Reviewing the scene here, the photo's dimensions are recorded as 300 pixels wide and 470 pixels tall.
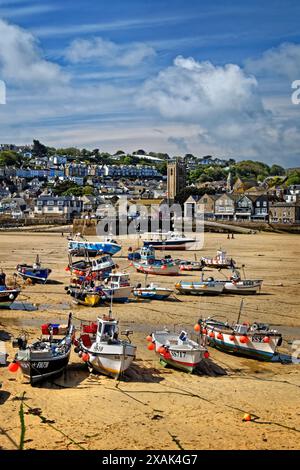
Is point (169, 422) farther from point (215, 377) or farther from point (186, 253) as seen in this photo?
point (186, 253)

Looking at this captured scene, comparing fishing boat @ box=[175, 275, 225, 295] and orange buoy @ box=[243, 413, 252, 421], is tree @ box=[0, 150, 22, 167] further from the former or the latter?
orange buoy @ box=[243, 413, 252, 421]

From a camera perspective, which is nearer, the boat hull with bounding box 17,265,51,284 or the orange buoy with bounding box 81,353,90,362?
the orange buoy with bounding box 81,353,90,362

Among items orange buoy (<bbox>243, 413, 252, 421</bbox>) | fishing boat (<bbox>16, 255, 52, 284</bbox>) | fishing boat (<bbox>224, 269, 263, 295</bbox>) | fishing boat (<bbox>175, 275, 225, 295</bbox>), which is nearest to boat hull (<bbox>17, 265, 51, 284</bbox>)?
fishing boat (<bbox>16, 255, 52, 284</bbox>)

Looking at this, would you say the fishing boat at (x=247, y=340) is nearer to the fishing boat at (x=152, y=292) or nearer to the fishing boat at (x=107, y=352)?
the fishing boat at (x=107, y=352)

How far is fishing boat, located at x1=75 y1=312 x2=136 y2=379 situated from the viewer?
14977 mm

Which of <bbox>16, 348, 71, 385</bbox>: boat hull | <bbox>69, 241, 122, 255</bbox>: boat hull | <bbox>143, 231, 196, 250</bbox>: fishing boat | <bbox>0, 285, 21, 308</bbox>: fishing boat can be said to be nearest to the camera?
<bbox>16, 348, 71, 385</bbox>: boat hull

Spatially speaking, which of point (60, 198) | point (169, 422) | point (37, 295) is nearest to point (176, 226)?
point (60, 198)

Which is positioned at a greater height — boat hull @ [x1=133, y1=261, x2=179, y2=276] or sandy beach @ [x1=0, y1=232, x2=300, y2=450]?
boat hull @ [x1=133, y1=261, x2=179, y2=276]

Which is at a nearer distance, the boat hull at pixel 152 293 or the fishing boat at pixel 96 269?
the boat hull at pixel 152 293

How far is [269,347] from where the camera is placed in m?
17.4

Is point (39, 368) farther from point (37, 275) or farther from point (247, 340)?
point (37, 275)

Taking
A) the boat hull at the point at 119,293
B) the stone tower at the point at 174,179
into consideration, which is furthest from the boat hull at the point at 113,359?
the stone tower at the point at 174,179

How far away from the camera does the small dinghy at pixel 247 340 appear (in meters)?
17.4
